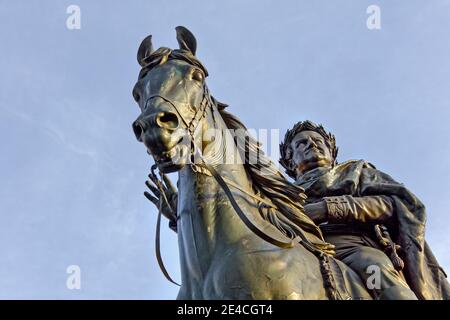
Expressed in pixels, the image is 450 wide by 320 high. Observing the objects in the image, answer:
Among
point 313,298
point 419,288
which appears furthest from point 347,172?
point 313,298

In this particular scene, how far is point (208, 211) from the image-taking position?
237 inches

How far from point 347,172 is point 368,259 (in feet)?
6.04

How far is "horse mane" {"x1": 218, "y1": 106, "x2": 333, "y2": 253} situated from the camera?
246 inches

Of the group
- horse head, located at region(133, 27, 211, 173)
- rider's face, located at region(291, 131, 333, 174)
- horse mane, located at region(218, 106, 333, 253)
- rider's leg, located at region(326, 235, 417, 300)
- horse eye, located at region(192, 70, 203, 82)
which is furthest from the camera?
rider's face, located at region(291, 131, 333, 174)

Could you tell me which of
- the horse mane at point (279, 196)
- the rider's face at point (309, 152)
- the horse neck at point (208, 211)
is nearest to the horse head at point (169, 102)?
the horse neck at point (208, 211)

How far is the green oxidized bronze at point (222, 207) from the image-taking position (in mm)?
5586

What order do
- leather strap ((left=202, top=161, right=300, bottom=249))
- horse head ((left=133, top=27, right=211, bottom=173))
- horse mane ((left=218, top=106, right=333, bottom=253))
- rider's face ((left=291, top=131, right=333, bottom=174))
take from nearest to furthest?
leather strap ((left=202, top=161, right=300, bottom=249)), horse head ((left=133, top=27, right=211, bottom=173)), horse mane ((left=218, top=106, right=333, bottom=253)), rider's face ((left=291, top=131, right=333, bottom=174))

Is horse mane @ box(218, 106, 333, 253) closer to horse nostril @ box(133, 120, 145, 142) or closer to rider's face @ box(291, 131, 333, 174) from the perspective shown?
horse nostril @ box(133, 120, 145, 142)

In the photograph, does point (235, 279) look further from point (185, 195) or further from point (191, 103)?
→ point (191, 103)

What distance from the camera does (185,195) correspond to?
20.4 feet

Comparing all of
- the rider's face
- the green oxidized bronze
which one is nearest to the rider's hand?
the green oxidized bronze

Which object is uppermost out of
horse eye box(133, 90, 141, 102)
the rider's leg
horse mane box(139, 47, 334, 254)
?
horse eye box(133, 90, 141, 102)

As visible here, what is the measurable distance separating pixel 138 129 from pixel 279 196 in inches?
54.3

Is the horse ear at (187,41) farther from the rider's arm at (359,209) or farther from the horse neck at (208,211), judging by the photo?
the rider's arm at (359,209)
